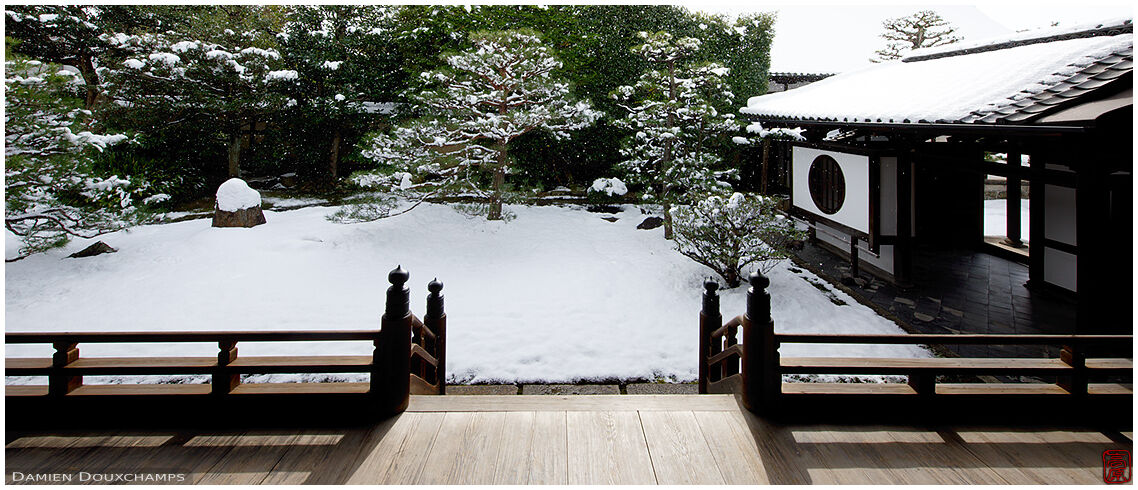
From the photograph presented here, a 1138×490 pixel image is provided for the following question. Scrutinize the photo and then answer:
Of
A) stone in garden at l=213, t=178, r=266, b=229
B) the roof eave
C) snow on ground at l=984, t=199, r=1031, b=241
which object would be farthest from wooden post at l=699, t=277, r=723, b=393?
stone in garden at l=213, t=178, r=266, b=229

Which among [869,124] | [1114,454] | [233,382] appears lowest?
[1114,454]

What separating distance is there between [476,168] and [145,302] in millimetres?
6260

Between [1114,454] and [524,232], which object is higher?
[524,232]

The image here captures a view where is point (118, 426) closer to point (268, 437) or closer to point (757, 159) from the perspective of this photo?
point (268, 437)

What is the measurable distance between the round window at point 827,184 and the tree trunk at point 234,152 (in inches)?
429

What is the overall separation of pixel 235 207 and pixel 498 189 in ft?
13.8

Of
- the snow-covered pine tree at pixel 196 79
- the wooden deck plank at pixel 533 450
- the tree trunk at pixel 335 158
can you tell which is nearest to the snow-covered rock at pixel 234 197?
the snow-covered pine tree at pixel 196 79

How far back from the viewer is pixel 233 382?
123 inches

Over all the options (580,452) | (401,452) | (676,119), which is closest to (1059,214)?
(676,119)

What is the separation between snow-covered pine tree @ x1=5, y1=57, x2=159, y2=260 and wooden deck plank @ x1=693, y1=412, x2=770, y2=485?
811cm

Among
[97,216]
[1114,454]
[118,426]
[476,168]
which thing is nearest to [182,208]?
[97,216]

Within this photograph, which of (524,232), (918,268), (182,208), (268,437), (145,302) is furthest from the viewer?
(182,208)

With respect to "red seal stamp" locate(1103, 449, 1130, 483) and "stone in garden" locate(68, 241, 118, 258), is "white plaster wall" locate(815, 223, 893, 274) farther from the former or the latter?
"stone in garden" locate(68, 241, 118, 258)

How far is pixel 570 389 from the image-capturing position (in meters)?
5.02
